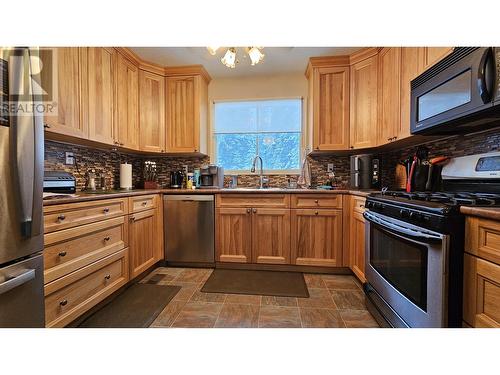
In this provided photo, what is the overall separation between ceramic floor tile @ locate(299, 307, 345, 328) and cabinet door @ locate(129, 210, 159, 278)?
1548 mm

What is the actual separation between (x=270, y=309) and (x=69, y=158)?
2.25 m

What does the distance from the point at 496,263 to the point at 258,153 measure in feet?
8.36

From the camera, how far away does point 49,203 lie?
121 centimetres

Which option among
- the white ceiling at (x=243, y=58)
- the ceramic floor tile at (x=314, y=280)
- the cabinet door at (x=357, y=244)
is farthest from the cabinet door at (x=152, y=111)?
the cabinet door at (x=357, y=244)

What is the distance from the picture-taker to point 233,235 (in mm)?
2451

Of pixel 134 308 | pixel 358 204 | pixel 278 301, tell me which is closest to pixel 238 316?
pixel 278 301

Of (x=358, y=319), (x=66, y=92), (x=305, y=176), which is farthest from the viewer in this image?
(x=305, y=176)

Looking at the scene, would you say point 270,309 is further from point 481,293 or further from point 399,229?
point 481,293

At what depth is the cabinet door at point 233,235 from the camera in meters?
2.43

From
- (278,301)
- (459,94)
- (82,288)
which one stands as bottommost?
(278,301)

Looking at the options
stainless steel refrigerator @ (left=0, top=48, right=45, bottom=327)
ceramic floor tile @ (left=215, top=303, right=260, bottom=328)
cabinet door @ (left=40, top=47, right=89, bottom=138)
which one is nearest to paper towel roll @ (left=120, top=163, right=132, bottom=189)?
cabinet door @ (left=40, top=47, right=89, bottom=138)

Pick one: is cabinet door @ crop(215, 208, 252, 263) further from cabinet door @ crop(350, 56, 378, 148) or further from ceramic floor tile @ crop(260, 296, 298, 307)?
cabinet door @ crop(350, 56, 378, 148)
